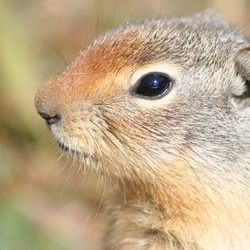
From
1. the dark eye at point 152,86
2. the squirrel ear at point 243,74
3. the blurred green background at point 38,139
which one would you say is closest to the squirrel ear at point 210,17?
the squirrel ear at point 243,74

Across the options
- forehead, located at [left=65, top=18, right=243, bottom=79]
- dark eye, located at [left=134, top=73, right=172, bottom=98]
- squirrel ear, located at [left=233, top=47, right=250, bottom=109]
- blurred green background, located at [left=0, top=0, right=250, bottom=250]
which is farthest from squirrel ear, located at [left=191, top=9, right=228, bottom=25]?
blurred green background, located at [left=0, top=0, right=250, bottom=250]

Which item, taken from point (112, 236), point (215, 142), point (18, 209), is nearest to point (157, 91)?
point (215, 142)

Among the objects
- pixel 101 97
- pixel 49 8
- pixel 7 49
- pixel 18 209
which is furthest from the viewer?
pixel 49 8

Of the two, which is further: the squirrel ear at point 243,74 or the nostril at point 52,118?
the squirrel ear at point 243,74

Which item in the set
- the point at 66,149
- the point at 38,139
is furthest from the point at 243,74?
the point at 38,139

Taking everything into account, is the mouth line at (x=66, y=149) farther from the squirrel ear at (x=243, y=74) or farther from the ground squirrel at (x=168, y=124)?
the squirrel ear at (x=243, y=74)

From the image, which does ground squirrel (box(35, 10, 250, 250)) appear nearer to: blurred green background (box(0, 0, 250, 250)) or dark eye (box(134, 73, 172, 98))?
dark eye (box(134, 73, 172, 98))

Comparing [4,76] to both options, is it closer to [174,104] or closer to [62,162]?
[62,162]
